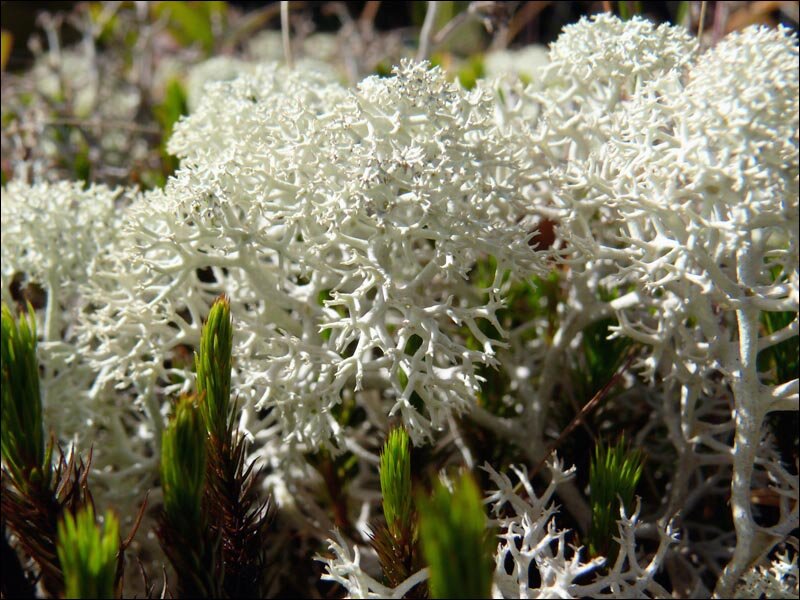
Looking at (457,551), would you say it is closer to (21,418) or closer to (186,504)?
(186,504)

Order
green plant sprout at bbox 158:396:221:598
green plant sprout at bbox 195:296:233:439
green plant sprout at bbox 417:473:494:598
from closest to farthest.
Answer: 1. green plant sprout at bbox 417:473:494:598
2. green plant sprout at bbox 158:396:221:598
3. green plant sprout at bbox 195:296:233:439

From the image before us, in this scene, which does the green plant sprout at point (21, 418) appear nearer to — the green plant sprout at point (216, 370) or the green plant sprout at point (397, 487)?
the green plant sprout at point (216, 370)

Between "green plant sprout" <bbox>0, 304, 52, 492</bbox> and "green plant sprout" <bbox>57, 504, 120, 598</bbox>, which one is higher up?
"green plant sprout" <bbox>0, 304, 52, 492</bbox>

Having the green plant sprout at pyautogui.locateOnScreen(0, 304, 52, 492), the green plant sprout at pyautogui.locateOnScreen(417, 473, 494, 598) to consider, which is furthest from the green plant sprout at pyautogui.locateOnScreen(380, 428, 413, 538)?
the green plant sprout at pyautogui.locateOnScreen(0, 304, 52, 492)

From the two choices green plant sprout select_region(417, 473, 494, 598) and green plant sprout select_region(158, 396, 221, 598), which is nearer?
green plant sprout select_region(417, 473, 494, 598)

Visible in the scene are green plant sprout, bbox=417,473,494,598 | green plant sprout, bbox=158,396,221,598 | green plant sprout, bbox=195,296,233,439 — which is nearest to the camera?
green plant sprout, bbox=417,473,494,598

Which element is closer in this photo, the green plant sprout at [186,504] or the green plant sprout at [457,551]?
the green plant sprout at [457,551]

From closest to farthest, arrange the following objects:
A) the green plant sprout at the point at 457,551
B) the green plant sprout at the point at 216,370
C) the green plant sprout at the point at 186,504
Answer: the green plant sprout at the point at 457,551 → the green plant sprout at the point at 186,504 → the green plant sprout at the point at 216,370

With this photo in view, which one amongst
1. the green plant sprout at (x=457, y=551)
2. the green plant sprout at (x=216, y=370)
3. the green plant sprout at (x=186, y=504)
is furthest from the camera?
the green plant sprout at (x=216, y=370)

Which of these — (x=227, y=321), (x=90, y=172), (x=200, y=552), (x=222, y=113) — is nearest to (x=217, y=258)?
(x=227, y=321)

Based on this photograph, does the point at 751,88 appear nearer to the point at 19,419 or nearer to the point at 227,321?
the point at 227,321

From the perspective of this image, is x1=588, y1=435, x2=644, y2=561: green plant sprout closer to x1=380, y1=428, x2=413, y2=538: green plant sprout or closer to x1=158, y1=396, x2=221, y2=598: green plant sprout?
x1=380, y1=428, x2=413, y2=538: green plant sprout

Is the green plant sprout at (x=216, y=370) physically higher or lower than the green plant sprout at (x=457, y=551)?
higher

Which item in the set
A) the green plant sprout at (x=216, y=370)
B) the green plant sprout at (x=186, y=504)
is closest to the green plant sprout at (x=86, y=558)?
the green plant sprout at (x=186, y=504)
